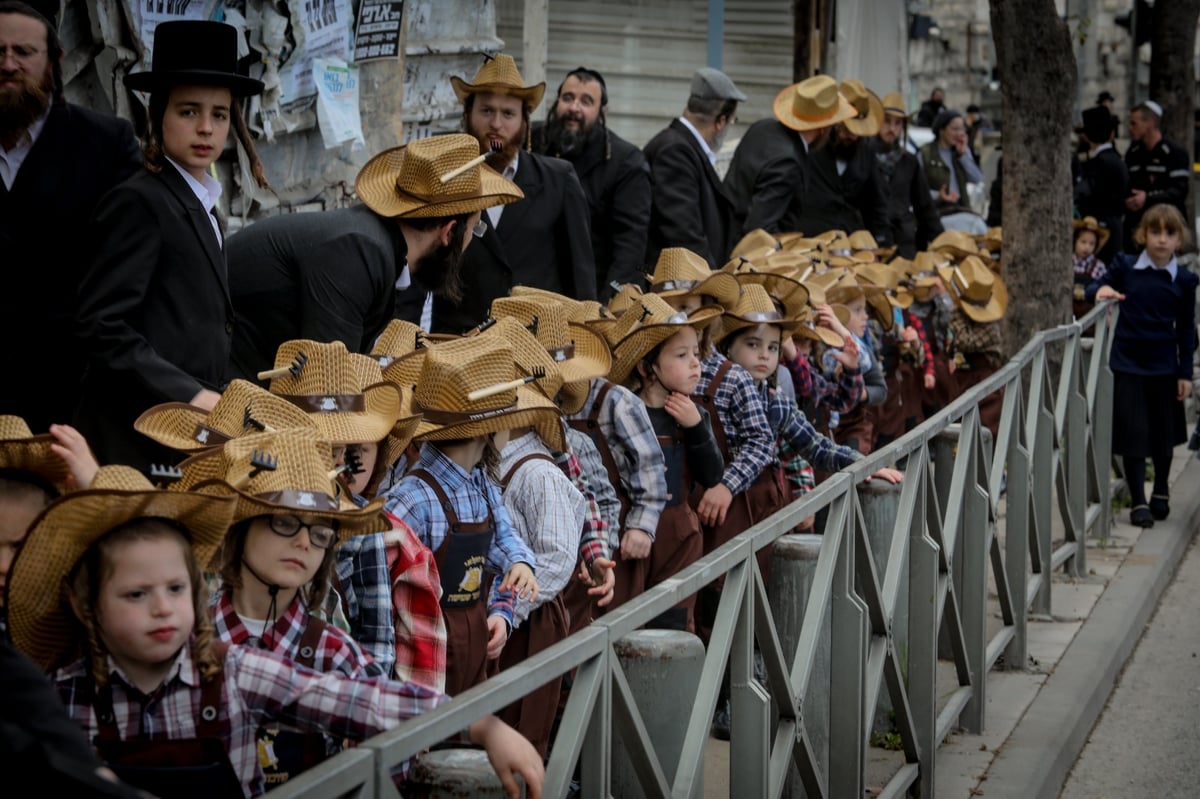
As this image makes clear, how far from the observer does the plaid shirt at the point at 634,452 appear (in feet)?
19.0

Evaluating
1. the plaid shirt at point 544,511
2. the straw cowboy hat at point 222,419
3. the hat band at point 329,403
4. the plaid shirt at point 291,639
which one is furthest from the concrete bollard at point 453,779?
the plaid shirt at point 544,511

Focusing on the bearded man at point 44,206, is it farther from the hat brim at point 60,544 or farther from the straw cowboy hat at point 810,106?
the straw cowboy hat at point 810,106

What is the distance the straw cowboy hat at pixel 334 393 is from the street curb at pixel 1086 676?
8.45 ft

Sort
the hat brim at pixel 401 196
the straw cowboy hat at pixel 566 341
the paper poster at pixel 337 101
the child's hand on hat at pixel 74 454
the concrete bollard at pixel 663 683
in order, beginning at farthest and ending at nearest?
the paper poster at pixel 337 101, the straw cowboy hat at pixel 566 341, the hat brim at pixel 401 196, the concrete bollard at pixel 663 683, the child's hand on hat at pixel 74 454

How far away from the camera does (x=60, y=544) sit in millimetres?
2902

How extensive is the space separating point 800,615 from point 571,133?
3770 mm

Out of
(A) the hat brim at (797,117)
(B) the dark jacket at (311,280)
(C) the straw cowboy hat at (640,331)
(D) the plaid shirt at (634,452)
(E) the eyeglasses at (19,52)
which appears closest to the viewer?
(E) the eyeglasses at (19,52)

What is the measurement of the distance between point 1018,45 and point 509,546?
6.34 meters

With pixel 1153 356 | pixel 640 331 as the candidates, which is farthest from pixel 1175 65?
pixel 640 331

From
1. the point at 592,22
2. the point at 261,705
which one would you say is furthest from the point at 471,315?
the point at 592,22

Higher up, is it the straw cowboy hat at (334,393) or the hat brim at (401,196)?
the hat brim at (401,196)

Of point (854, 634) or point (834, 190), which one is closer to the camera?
point (854, 634)

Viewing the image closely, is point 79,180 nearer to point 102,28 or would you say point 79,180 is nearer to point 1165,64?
point 102,28

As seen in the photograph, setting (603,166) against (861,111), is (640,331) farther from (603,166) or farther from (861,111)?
(861,111)
